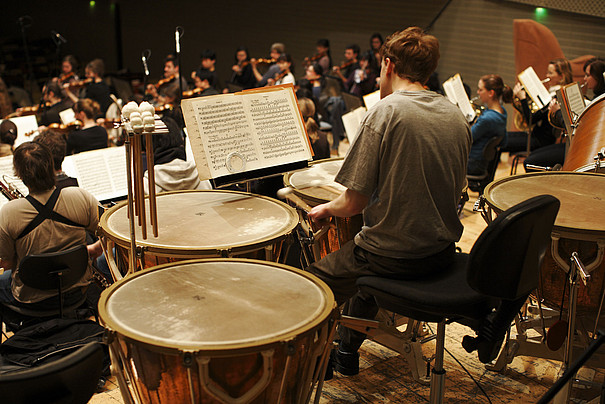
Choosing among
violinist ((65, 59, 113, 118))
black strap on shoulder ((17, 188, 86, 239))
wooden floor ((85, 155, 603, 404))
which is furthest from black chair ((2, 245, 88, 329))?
violinist ((65, 59, 113, 118))

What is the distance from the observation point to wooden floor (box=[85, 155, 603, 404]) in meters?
2.86

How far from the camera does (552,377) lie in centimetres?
308

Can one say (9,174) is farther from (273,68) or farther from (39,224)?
(273,68)

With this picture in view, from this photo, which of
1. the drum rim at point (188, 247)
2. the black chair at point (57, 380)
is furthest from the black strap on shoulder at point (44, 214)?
the black chair at point (57, 380)

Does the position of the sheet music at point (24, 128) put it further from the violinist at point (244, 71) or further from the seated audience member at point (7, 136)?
the violinist at point (244, 71)

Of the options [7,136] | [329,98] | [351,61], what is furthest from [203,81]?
[7,136]

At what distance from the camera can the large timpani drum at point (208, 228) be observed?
2.40 m

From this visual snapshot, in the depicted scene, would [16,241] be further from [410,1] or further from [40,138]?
[410,1]

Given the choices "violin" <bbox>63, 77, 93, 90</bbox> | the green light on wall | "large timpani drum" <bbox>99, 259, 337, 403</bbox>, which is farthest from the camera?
the green light on wall

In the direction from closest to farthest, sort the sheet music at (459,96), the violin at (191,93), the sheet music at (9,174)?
1. the sheet music at (9,174)
2. the sheet music at (459,96)
3. the violin at (191,93)

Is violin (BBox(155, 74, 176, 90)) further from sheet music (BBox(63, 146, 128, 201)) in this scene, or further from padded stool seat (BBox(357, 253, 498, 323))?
padded stool seat (BBox(357, 253, 498, 323))

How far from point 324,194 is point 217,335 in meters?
1.29

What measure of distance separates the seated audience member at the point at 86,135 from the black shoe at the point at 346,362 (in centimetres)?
342

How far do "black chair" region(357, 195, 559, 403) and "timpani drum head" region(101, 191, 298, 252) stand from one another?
556 millimetres
